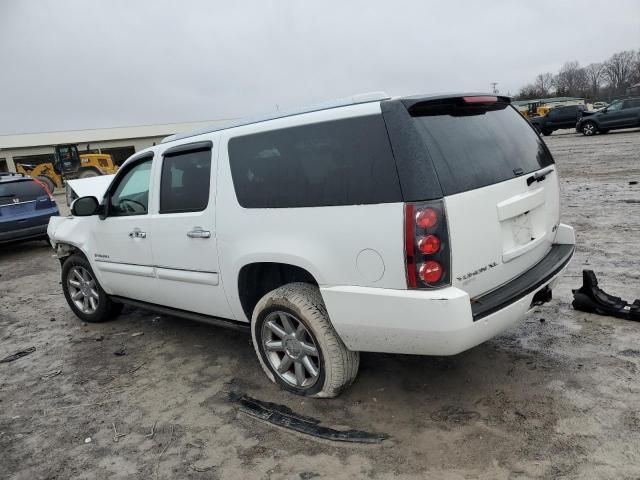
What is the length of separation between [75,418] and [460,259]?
9.30 feet

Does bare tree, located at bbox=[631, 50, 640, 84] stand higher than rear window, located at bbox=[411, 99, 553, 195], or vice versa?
bare tree, located at bbox=[631, 50, 640, 84]

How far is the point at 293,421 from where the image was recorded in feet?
10.3

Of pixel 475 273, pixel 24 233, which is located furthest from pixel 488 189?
pixel 24 233

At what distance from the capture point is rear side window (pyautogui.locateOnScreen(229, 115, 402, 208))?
274 cm

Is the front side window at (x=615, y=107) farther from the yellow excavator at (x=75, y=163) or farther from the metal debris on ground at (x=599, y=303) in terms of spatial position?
the yellow excavator at (x=75, y=163)

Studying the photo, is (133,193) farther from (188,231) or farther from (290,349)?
(290,349)

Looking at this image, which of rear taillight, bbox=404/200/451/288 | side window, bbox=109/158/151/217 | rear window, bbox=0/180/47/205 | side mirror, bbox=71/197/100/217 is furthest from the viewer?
rear window, bbox=0/180/47/205

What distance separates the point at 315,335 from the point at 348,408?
554 millimetres

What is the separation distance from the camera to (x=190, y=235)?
3.74m

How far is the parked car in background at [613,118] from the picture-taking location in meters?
23.0

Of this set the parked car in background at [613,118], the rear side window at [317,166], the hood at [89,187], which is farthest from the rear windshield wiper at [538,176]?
the parked car in background at [613,118]

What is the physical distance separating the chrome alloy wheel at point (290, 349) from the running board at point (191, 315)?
1.04 feet

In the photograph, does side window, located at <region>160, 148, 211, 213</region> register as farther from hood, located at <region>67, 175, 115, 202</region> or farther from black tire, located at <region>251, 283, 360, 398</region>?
hood, located at <region>67, 175, 115, 202</region>

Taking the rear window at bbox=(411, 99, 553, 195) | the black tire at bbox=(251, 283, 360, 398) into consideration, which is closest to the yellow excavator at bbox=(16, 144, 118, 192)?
the black tire at bbox=(251, 283, 360, 398)
